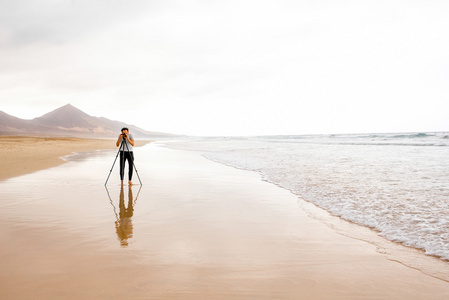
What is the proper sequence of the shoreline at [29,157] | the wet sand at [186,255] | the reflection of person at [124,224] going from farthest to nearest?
the shoreline at [29,157], the reflection of person at [124,224], the wet sand at [186,255]

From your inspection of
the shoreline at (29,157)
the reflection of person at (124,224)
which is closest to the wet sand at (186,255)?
the reflection of person at (124,224)

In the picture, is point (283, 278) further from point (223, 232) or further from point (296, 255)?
point (223, 232)

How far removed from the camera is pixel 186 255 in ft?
12.9

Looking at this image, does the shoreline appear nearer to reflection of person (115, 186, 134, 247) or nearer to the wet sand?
reflection of person (115, 186, 134, 247)

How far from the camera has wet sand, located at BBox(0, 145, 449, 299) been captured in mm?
3051

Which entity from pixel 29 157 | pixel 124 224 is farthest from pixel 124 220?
pixel 29 157

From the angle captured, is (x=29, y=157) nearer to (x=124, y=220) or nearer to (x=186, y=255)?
(x=124, y=220)

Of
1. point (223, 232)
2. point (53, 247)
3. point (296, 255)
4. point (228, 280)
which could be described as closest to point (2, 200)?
point (53, 247)

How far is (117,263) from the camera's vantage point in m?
3.63

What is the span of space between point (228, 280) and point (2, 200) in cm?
742

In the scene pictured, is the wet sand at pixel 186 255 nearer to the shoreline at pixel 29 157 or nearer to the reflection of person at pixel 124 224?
the reflection of person at pixel 124 224

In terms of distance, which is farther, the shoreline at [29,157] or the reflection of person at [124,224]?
the shoreline at [29,157]

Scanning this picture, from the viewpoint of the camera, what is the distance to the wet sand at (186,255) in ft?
10.0

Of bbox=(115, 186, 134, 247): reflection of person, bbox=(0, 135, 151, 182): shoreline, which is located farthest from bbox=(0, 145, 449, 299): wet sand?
bbox=(0, 135, 151, 182): shoreline
